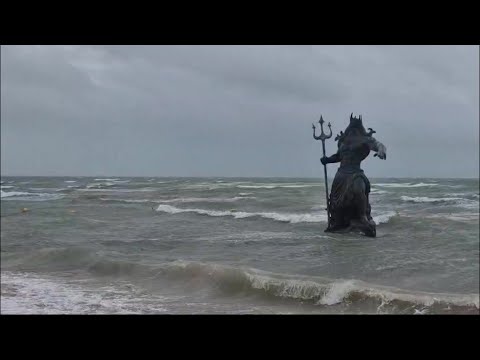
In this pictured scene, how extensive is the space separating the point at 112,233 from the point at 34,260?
173 inches

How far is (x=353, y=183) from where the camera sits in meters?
12.3

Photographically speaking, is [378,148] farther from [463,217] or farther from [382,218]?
[463,217]

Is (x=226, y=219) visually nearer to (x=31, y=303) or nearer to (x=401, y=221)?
(x=401, y=221)

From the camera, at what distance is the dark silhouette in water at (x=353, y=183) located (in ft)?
40.3

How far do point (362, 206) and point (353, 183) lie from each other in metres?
0.61

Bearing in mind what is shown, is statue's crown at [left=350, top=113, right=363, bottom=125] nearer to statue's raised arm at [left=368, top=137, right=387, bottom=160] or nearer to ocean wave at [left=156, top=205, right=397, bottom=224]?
statue's raised arm at [left=368, top=137, right=387, bottom=160]

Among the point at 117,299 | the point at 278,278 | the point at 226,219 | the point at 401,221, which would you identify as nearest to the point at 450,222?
the point at 401,221

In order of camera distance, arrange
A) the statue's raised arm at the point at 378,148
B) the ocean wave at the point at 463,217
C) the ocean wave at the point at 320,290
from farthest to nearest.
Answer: the ocean wave at the point at 463,217
the statue's raised arm at the point at 378,148
the ocean wave at the point at 320,290

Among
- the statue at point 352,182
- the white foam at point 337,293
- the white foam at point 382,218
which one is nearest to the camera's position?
the white foam at point 337,293

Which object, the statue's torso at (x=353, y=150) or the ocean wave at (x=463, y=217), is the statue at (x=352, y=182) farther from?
the ocean wave at (x=463, y=217)

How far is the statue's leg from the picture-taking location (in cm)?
1226

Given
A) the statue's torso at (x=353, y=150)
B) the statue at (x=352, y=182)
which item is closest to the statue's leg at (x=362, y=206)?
the statue at (x=352, y=182)

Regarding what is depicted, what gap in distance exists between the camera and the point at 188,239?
41.9 feet
